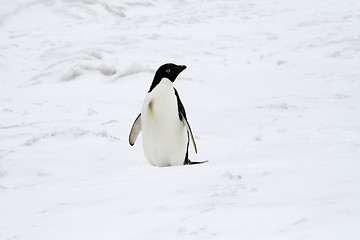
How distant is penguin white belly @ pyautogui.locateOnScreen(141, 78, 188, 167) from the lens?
3436 millimetres

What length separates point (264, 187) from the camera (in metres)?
1.81

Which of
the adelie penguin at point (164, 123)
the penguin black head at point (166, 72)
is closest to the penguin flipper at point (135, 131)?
the adelie penguin at point (164, 123)

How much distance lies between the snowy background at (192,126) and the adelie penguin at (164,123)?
23 centimetres

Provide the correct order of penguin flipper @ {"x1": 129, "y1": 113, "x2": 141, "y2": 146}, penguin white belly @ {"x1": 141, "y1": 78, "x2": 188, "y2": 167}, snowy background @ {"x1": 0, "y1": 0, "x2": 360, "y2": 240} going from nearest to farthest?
1. snowy background @ {"x1": 0, "y1": 0, "x2": 360, "y2": 240}
2. penguin white belly @ {"x1": 141, "y1": 78, "x2": 188, "y2": 167}
3. penguin flipper @ {"x1": 129, "y1": 113, "x2": 141, "y2": 146}

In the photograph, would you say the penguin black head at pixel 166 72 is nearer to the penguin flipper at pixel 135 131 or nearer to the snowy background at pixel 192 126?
the penguin flipper at pixel 135 131

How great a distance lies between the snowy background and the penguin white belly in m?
0.22

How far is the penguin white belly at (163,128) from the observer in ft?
11.3

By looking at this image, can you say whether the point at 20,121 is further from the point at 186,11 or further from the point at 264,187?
the point at 186,11

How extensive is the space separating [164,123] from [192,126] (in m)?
1.40

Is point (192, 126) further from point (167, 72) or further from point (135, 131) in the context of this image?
point (167, 72)

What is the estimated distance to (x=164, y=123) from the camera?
11.4 ft

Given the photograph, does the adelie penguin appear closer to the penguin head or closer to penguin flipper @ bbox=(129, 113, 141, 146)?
the penguin head

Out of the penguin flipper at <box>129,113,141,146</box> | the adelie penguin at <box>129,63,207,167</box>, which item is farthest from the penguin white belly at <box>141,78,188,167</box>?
the penguin flipper at <box>129,113,141,146</box>

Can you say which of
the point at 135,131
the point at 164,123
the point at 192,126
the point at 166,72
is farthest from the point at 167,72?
the point at 192,126
